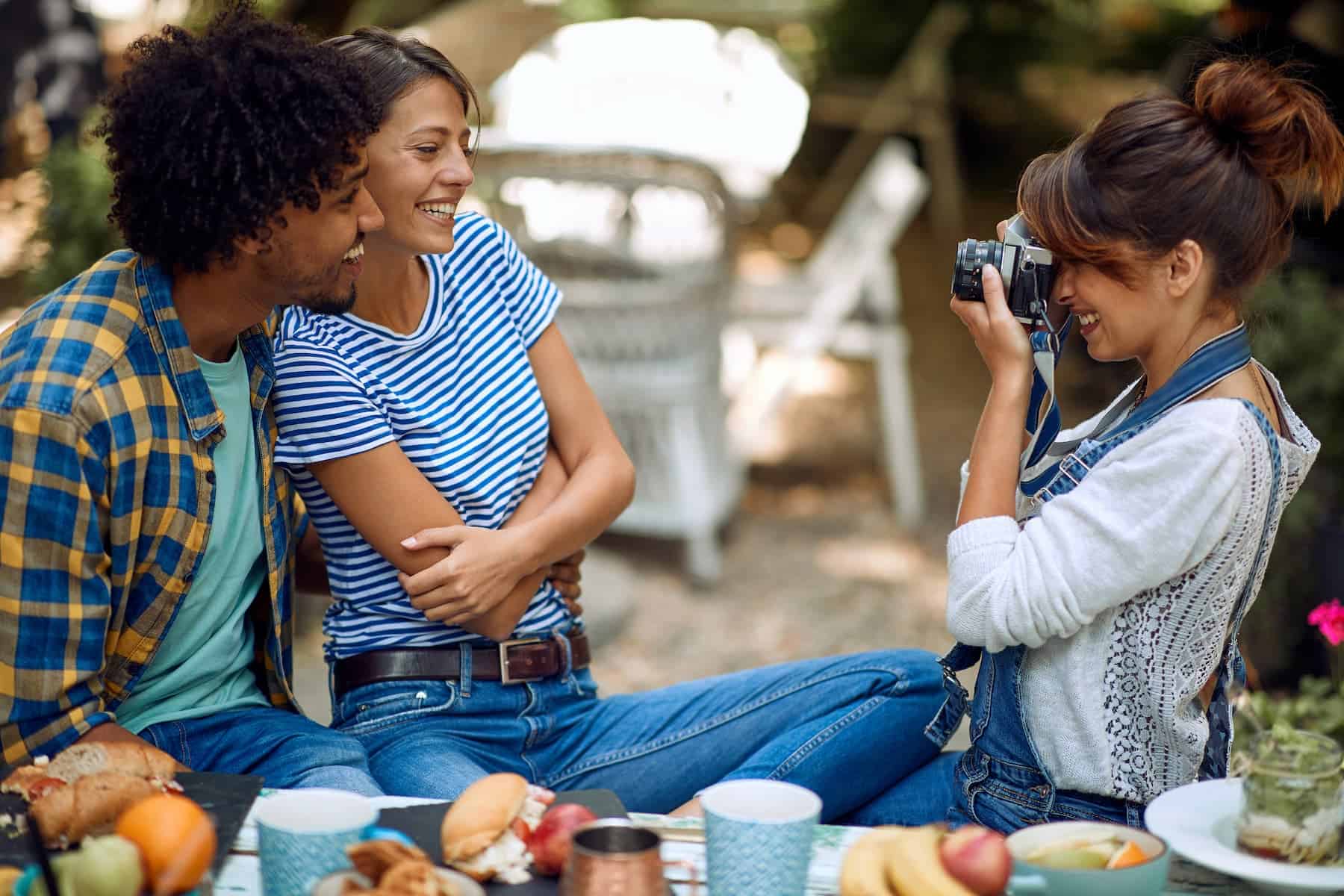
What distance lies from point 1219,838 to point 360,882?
829mm

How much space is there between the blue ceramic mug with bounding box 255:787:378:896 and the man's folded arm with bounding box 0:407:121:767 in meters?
0.49

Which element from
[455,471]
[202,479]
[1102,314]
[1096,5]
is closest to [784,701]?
[455,471]

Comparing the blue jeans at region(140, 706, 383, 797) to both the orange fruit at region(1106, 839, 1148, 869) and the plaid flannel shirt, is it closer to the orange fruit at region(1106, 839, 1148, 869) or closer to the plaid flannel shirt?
the plaid flannel shirt

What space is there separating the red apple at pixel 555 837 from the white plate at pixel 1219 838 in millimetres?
567

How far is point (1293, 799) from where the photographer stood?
130cm

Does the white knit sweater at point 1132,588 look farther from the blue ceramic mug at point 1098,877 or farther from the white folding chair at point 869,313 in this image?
the white folding chair at point 869,313

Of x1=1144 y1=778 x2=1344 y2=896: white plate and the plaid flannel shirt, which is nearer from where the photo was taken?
x1=1144 y1=778 x2=1344 y2=896: white plate

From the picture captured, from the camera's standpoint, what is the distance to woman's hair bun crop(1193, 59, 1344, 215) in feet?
5.37

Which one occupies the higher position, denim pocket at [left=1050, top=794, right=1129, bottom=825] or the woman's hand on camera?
the woman's hand on camera

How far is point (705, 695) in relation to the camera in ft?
7.20

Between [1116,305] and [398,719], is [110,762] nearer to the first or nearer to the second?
[398,719]

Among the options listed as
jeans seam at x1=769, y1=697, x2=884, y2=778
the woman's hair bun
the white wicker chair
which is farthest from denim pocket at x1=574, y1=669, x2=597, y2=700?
the white wicker chair

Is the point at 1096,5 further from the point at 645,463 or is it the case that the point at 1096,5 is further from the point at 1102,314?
the point at 1102,314

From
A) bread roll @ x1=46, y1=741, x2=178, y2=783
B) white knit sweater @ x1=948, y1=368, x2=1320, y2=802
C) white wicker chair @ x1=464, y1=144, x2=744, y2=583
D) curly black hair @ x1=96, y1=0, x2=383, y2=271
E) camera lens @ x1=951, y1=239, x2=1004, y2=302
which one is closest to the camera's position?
bread roll @ x1=46, y1=741, x2=178, y2=783
